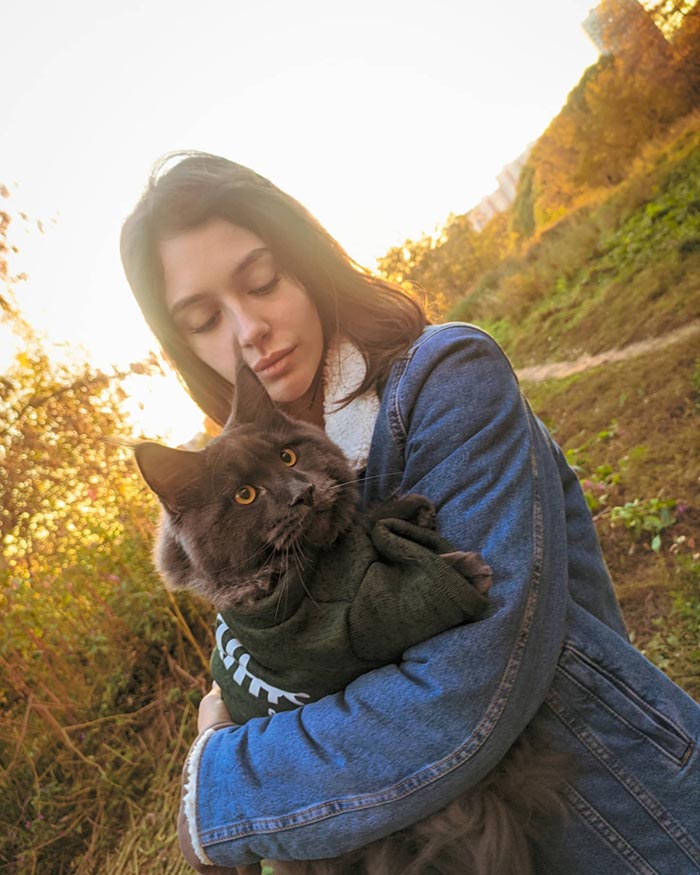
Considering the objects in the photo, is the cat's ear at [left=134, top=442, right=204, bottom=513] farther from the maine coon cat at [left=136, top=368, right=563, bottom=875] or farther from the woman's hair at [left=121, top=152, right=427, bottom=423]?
the woman's hair at [left=121, top=152, right=427, bottom=423]

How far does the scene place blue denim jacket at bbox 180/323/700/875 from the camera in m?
0.97

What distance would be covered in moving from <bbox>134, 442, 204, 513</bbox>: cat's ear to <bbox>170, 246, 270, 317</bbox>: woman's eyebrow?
19.1 inches

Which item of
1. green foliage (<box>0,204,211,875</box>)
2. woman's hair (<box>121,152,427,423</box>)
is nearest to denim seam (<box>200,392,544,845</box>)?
woman's hair (<box>121,152,427,423</box>)

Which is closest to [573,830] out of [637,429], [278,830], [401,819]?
[401,819]

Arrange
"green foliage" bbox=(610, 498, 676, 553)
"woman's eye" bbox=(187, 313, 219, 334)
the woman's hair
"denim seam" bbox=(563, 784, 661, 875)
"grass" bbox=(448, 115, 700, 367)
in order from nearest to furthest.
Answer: "denim seam" bbox=(563, 784, 661, 875)
the woman's hair
"woman's eye" bbox=(187, 313, 219, 334)
"green foliage" bbox=(610, 498, 676, 553)
"grass" bbox=(448, 115, 700, 367)

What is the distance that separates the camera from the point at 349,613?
3.52 ft

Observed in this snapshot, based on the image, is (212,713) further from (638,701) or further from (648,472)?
(648,472)

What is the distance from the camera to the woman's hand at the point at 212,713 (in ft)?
4.53

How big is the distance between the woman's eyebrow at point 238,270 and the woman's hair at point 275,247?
0.16 feet

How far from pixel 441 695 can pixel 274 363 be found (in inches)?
39.6

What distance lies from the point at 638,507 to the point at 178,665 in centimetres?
289

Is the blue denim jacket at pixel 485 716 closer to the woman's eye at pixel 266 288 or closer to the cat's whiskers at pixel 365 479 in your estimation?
the cat's whiskers at pixel 365 479

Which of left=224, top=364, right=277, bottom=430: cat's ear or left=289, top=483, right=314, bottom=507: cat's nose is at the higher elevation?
left=224, top=364, right=277, bottom=430: cat's ear

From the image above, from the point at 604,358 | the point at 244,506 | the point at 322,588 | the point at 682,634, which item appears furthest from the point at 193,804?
the point at 604,358
